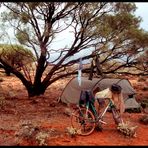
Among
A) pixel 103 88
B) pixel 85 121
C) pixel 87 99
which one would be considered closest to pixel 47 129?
pixel 85 121

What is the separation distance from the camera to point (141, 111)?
635 inches

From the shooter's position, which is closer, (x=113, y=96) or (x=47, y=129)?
(x=47, y=129)

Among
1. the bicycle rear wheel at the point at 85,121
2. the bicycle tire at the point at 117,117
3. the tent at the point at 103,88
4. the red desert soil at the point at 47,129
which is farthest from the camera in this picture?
the tent at the point at 103,88

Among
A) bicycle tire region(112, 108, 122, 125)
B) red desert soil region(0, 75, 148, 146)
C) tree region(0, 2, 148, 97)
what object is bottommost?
red desert soil region(0, 75, 148, 146)

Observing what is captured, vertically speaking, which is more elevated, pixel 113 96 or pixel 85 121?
pixel 113 96

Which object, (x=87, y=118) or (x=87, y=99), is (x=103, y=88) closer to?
(x=87, y=99)

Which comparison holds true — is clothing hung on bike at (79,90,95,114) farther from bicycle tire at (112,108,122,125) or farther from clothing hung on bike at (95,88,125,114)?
bicycle tire at (112,108,122,125)

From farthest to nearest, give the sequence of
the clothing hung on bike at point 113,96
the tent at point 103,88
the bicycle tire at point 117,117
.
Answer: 1. the tent at point 103,88
2. the bicycle tire at point 117,117
3. the clothing hung on bike at point 113,96

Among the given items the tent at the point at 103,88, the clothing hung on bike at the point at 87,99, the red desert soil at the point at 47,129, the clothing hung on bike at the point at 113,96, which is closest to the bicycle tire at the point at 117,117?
the clothing hung on bike at the point at 113,96

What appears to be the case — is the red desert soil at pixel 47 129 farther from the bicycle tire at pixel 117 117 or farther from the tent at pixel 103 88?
the tent at pixel 103 88

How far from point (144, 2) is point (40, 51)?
6398 mm

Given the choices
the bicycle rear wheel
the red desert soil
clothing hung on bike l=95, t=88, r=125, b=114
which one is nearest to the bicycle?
the bicycle rear wheel

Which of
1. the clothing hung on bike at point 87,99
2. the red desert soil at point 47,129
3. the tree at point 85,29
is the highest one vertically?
the tree at point 85,29

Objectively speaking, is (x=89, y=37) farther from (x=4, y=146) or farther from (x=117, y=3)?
(x=4, y=146)
